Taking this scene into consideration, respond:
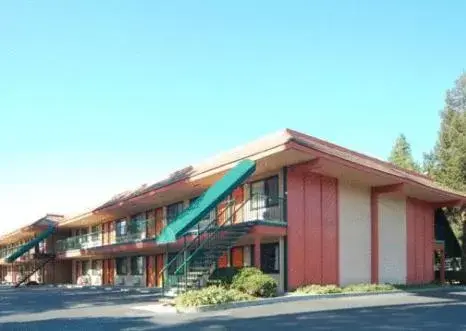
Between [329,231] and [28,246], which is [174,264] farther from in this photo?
[28,246]

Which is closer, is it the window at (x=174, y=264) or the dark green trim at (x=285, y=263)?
the dark green trim at (x=285, y=263)

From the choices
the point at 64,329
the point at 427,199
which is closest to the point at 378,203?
the point at 427,199

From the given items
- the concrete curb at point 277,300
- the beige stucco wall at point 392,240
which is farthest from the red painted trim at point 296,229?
the beige stucco wall at point 392,240

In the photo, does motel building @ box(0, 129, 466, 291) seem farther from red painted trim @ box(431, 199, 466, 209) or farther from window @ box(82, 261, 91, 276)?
window @ box(82, 261, 91, 276)

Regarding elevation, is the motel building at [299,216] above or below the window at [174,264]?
above

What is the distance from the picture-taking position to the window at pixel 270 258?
23.7 meters

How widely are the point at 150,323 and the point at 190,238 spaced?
9.92 metres

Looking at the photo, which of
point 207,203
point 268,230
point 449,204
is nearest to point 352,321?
point 268,230

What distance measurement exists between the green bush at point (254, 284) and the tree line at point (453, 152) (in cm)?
1811

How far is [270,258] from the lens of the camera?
24.2 meters

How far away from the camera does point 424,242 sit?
96.8ft

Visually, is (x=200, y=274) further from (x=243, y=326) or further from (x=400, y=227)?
(x=400, y=227)

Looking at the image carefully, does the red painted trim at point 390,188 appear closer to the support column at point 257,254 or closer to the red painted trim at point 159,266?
the support column at point 257,254

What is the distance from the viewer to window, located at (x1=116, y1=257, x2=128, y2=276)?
39.1 metres
